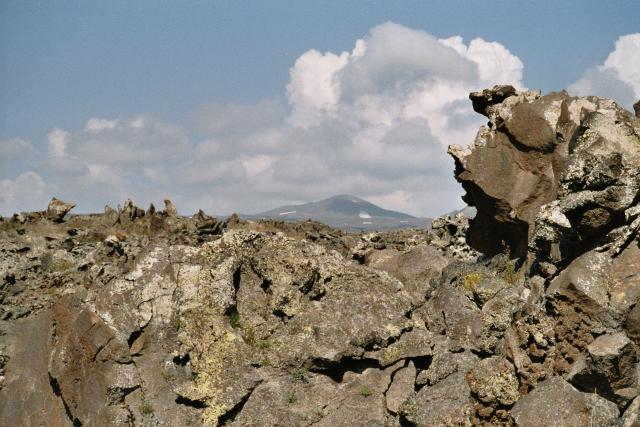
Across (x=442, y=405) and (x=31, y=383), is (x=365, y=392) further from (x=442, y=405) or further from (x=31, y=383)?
(x=31, y=383)

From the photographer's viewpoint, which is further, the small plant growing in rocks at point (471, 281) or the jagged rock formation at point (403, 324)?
the small plant growing in rocks at point (471, 281)

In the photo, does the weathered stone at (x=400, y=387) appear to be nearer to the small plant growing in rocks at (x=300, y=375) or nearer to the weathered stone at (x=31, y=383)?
the small plant growing in rocks at (x=300, y=375)

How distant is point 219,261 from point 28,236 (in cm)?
2210

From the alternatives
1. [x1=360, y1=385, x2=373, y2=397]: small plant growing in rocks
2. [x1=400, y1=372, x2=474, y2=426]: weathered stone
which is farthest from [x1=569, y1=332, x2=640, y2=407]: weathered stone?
[x1=360, y1=385, x2=373, y2=397]: small plant growing in rocks

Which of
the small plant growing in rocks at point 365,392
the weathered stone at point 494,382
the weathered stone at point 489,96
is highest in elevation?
the weathered stone at point 489,96

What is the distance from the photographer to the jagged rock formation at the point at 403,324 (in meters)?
13.3

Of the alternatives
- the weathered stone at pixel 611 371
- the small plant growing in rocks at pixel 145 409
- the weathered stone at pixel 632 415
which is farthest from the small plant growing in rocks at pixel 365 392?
the weathered stone at pixel 632 415

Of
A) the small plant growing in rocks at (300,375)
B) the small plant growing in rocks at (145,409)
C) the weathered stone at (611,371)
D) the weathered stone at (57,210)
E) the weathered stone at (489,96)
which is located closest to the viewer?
the weathered stone at (611,371)

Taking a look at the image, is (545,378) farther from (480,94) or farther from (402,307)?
(480,94)

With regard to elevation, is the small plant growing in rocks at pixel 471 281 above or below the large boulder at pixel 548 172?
below

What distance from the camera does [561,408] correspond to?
12.2 metres

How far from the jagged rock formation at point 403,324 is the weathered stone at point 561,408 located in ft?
0.13

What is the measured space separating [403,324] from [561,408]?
15.8 ft

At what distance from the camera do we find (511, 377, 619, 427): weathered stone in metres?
11.9
